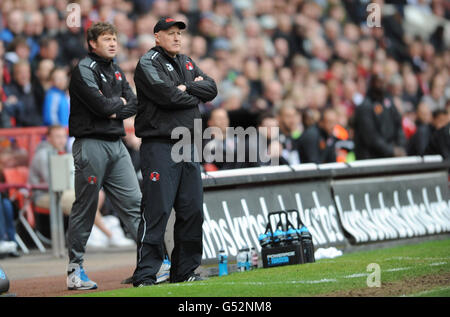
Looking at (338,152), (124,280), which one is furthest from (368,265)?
(338,152)

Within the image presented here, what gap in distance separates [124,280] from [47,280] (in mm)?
1204

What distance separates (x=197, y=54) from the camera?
18.5m

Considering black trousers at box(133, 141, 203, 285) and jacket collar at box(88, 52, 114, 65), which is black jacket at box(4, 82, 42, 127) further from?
black trousers at box(133, 141, 203, 285)

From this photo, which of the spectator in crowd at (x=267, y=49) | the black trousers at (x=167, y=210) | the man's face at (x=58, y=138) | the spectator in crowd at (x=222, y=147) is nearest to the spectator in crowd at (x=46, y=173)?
the man's face at (x=58, y=138)

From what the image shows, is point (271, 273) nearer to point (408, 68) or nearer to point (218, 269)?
point (218, 269)

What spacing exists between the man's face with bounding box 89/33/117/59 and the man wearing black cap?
2.18 feet

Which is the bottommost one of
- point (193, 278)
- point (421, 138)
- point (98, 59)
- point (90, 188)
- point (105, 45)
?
point (193, 278)

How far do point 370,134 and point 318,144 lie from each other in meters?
1.59

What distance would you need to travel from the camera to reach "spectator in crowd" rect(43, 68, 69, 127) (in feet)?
48.4

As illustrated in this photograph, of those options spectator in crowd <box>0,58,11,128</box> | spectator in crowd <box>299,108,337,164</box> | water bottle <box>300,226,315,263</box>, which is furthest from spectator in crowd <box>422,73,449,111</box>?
water bottle <box>300,226,315,263</box>

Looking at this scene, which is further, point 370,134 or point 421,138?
point 421,138

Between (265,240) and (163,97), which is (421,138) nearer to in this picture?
(265,240)

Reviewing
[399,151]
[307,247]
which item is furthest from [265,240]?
[399,151]

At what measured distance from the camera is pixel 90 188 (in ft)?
30.3
